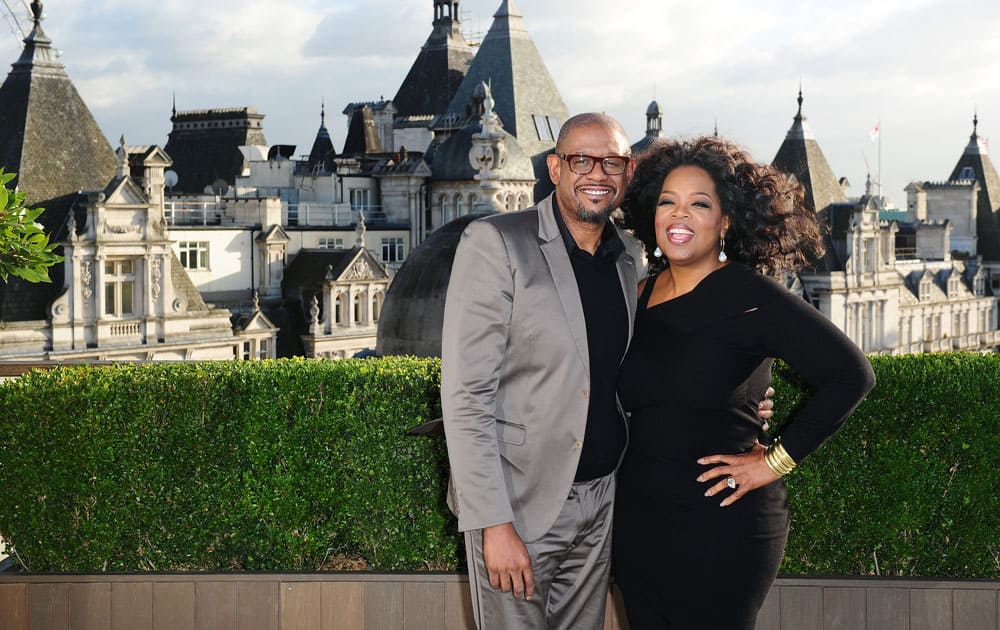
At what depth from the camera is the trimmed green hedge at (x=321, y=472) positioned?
23.2 ft

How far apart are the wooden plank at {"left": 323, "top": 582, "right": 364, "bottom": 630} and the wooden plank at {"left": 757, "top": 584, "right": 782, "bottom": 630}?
7.16 ft

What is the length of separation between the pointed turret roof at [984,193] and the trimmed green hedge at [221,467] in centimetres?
8176

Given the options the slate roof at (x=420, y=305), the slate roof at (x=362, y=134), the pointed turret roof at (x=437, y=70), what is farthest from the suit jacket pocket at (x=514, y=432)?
the pointed turret roof at (x=437, y=70)

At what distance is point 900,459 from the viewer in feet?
23.2

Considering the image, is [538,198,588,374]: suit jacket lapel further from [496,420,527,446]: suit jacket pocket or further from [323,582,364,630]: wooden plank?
[323,582,364,630]: wooden plank

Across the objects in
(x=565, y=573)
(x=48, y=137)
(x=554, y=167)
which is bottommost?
(x=565, y=573)

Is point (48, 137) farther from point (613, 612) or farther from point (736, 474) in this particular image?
point (736, 474)

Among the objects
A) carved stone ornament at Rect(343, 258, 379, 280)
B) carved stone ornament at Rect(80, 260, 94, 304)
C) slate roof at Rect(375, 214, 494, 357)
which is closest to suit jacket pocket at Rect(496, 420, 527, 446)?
slate roof at Rect(375, 214, 494, 357)

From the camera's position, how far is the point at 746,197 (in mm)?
5164

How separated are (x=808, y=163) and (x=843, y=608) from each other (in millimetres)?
68493

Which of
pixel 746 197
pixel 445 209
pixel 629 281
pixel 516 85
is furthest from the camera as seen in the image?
pixel 516 85

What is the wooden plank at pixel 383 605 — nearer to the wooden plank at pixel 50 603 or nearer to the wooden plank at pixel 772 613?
the wooden plank at pixel 50 603

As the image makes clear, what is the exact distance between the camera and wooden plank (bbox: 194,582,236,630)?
7164 millimetres

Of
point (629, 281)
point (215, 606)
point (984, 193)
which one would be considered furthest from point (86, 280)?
point (984, 193)
